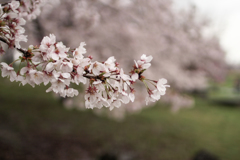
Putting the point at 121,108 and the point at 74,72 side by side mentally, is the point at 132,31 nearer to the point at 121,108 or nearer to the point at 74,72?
the point at 121,108

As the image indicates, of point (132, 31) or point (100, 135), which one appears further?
point (100, 135)

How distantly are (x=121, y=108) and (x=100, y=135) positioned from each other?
4.97ft

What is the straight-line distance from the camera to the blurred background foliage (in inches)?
195

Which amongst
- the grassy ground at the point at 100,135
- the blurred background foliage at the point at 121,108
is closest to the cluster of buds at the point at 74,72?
the blurred background foliage at the point at 121,108

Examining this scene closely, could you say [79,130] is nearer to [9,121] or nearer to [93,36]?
[9,121]

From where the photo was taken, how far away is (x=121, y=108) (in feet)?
21.5

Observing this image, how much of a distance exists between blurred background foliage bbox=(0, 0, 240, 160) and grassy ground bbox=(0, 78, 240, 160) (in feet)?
0.09

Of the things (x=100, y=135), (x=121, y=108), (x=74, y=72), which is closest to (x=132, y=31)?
(x=121, y=108)

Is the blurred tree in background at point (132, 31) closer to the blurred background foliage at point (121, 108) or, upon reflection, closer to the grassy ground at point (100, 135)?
the blurred background foliage at point (121, 108)

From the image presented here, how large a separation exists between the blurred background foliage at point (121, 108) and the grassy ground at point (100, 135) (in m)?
0.03

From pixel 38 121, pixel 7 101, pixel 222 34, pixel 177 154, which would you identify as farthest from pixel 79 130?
pixel 222 34

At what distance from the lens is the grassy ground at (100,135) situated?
18.2 feet

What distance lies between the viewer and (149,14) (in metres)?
5.04

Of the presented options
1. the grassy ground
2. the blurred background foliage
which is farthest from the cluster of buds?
the grassy ground
